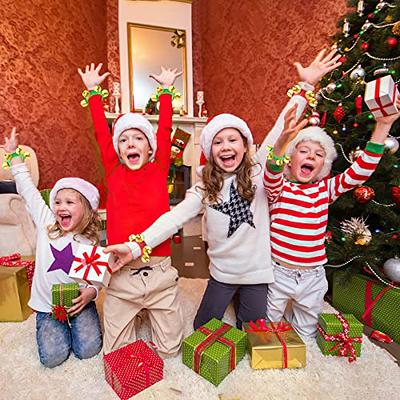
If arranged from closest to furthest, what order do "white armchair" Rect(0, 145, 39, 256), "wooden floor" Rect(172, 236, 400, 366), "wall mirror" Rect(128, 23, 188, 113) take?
"white armchair" Rect(0, 145, 39, 256) → "wooden floor" Rect(172, 236, 400, 366) → "wall mirror" Rect(128, 23, 188, 113)

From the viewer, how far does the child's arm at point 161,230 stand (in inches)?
50.0

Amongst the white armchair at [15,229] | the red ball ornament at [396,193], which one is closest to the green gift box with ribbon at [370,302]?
the red ball ornament at [396,193]

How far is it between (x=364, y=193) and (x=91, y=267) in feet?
4.40

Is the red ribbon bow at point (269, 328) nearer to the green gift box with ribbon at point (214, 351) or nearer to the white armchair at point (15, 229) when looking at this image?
the green gift box with ribbon at point (214, 351)

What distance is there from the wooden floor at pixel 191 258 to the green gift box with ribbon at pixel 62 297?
45.1 inches

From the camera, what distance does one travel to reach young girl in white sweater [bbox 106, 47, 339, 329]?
54.7 inches

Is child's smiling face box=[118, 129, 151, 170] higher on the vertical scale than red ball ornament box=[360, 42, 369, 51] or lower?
lower

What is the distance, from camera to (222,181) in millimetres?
1423

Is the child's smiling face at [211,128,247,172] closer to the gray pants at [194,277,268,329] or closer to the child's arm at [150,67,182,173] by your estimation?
the child's arm at [150,67,182,173]

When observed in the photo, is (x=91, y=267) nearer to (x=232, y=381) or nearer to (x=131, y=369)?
(x=131, y=369)

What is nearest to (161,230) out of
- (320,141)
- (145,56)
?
(320,141)

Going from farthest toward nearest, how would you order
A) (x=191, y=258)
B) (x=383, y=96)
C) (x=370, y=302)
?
(x=191, y=258) < (x=370, y=302) < (x=383, y=96)

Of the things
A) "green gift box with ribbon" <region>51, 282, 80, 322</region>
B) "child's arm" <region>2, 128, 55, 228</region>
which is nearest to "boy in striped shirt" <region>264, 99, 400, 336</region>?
"green gift box with ribbon" <region>51, 282, 80, 322</region>

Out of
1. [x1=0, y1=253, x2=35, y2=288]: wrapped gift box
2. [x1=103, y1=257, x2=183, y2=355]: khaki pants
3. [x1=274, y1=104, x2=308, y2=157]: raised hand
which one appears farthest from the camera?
[x1=0, y1=253, x2=35, y2=288]: wrapped gift box
